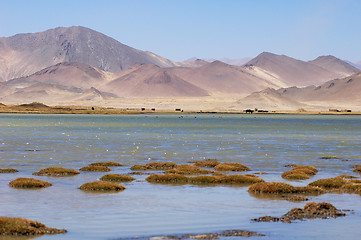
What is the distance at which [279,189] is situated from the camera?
34.0 m

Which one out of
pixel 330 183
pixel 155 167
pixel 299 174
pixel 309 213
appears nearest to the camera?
pixel 309 213

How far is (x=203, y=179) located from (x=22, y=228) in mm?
18467

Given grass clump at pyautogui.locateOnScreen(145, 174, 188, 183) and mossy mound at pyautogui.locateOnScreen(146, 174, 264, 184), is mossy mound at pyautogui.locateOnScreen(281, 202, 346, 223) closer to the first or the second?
mossy mound at pyautogui.locateOnScreen(146, 174, 264, 184)

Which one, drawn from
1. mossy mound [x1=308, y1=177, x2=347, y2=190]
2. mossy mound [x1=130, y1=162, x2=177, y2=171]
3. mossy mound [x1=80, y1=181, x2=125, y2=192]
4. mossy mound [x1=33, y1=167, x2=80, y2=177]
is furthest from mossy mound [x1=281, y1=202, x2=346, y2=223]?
mossy mound [x1=130, y1=162, x2=177, y2=171]

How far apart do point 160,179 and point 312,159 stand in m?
25.5

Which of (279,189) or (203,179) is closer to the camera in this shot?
(279,189)

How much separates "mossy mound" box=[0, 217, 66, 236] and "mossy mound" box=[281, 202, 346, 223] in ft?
32.3

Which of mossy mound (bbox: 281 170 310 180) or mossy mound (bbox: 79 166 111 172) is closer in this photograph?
mossy mound (bbox: 281 170 310 180)

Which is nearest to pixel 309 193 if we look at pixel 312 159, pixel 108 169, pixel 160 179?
pixel 160 179

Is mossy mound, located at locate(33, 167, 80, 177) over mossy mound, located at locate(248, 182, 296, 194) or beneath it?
beneath

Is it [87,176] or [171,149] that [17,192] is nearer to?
[87,176]

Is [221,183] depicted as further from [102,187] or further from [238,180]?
[102,187]

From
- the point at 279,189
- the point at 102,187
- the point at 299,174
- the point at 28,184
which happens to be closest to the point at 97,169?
the point at 28,184

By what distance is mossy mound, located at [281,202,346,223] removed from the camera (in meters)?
26.2
